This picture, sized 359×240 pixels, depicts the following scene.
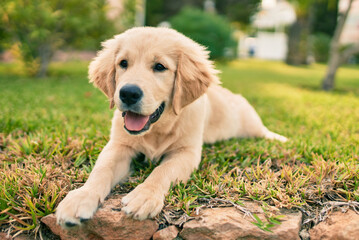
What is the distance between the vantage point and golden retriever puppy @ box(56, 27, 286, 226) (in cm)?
190

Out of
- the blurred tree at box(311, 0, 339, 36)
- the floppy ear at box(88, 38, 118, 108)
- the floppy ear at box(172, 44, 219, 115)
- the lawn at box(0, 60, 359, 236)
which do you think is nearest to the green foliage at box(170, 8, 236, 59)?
the lawn at box(0, 60, 359, 236)

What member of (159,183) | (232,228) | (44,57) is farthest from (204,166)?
(44,57)

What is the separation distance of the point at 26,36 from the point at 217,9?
17.8 meters

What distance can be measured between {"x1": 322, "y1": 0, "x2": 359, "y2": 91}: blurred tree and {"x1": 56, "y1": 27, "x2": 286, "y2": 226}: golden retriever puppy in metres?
6.06

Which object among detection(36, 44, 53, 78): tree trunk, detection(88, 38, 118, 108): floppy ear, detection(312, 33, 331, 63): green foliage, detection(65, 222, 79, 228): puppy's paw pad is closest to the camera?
detection(65, 222, 79, 228): puppy's paw pad

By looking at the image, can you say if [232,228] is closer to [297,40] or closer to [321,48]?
[297,40]

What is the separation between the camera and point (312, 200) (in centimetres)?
203

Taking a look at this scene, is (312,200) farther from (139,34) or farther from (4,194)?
(4,194)

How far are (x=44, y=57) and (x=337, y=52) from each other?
790 cm

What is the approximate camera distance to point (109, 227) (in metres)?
1.76

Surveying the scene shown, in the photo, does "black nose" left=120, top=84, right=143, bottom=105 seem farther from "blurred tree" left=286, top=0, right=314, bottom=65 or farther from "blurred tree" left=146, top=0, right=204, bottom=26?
"blurred tree" left=146, top=0, right=204, bottom=26

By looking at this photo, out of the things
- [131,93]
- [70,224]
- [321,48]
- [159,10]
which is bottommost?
[70,224]

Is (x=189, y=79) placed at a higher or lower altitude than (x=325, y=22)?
lower

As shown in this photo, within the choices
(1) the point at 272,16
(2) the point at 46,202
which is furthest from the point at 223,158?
(1) the point at 272,16
